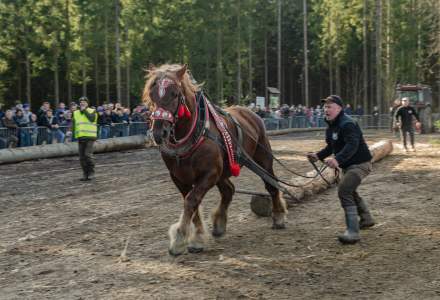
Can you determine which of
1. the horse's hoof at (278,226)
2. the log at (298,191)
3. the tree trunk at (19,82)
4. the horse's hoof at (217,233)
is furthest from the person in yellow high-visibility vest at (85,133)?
the tree trunk at (19,82)

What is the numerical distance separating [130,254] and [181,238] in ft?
2.31

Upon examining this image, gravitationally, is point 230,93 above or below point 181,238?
above

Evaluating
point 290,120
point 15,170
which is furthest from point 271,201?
point 290,120

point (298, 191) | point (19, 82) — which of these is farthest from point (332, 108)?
point (19, 82)

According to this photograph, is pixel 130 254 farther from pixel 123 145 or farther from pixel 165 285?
pixel 123 145

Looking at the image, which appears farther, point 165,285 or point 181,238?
point 181,238

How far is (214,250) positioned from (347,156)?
1.92 meters

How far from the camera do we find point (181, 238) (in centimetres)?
636

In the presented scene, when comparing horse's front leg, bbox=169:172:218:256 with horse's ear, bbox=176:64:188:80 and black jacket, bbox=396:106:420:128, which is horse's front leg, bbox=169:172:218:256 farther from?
black jacket, bbox=396:106:420:128

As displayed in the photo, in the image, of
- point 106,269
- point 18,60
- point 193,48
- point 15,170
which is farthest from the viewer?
point 193,48

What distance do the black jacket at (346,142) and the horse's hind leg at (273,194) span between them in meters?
0.95

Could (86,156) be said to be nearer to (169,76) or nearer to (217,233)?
(217,233)

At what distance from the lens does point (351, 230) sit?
7.03 meters

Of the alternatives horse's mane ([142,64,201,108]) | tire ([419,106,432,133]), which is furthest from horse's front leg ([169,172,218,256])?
tire ([419,106,432,133])
